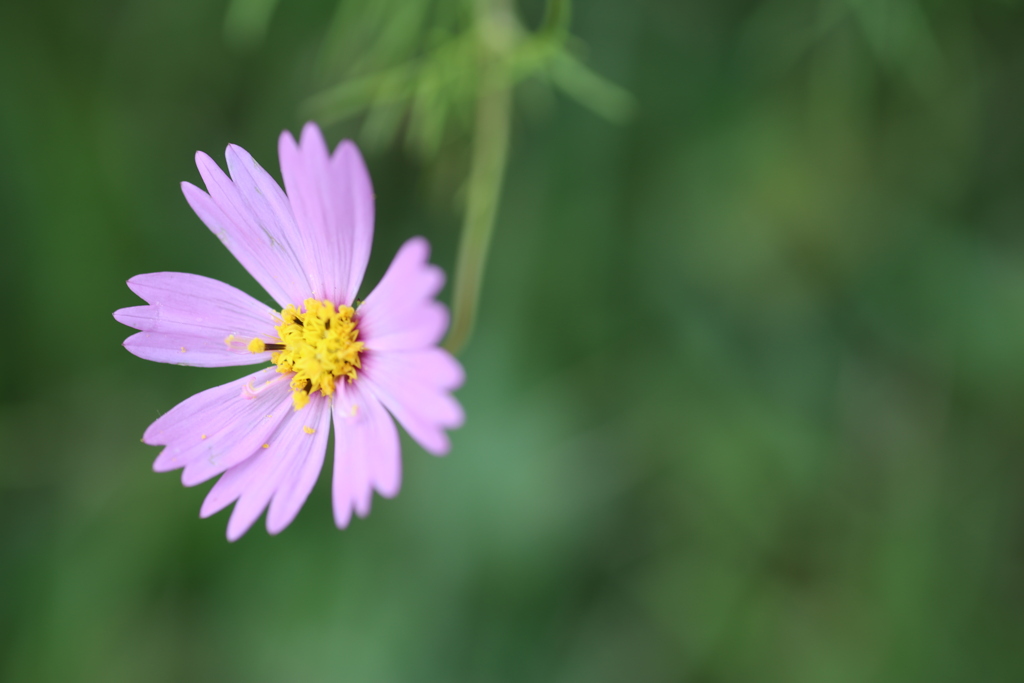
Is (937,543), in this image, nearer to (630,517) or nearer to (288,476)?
(630,517)

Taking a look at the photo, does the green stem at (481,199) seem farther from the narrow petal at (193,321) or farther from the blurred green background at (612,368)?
the blurred green background at (612,368)

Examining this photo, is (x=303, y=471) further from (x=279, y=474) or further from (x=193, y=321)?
(x=193, y=321)

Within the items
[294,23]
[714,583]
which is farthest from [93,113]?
[714,583]

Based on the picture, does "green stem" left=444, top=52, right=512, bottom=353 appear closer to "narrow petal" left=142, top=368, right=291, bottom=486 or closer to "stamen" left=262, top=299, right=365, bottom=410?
"stamen" left=262, top=299, right=365, bottom=410

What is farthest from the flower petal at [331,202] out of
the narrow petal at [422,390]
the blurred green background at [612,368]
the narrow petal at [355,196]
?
the blurred green background at [612,368]

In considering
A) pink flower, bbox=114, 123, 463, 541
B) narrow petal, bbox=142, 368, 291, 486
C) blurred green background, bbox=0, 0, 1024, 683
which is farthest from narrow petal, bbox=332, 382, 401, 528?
blurred green background, bbox=0, 0, 1024, 683
